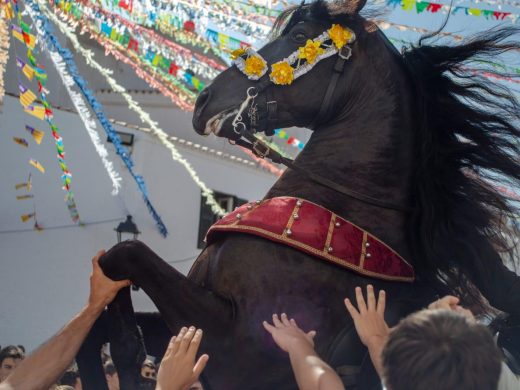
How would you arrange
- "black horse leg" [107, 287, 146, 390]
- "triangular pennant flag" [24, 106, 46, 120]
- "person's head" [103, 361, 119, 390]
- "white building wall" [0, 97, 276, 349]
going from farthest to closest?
"white building wall" [0, 97, 276, 349] < "triangular pennant flag" [24, 106, 46, 120] < "person's head" [103, 361, 119, 390] < "black horse leg" [107, 287, 146, 390]

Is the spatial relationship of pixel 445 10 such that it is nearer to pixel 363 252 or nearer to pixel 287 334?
pixel 363 252

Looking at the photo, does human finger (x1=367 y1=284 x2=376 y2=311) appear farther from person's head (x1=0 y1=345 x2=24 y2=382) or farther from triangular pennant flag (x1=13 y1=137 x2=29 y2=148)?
triangular pennant flag (x1=13 y1=137 x2=29 y2=148)

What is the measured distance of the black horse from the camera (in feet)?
9.64

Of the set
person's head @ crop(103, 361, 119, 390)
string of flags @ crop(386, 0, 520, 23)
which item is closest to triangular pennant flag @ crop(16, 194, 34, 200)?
person's head @ crop(103, 361, 119, 390)

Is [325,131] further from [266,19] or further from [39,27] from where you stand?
[39,27]

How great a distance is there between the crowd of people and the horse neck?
33cm

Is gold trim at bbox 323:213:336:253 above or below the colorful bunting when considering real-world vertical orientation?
above

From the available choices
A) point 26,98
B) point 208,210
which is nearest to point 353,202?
point 26,98

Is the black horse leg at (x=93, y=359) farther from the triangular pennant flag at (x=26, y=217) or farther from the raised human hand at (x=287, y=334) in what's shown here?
the triangular pennant flag at (x=26, y=217)

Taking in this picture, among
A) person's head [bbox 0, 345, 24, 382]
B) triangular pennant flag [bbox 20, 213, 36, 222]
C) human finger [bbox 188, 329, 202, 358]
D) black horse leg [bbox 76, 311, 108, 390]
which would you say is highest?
human finger [bbox 188, 329, 202, 358]

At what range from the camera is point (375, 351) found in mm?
2645

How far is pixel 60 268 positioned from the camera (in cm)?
1059

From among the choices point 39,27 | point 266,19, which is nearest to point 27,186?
point 39,27

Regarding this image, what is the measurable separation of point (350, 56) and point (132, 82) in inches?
430
